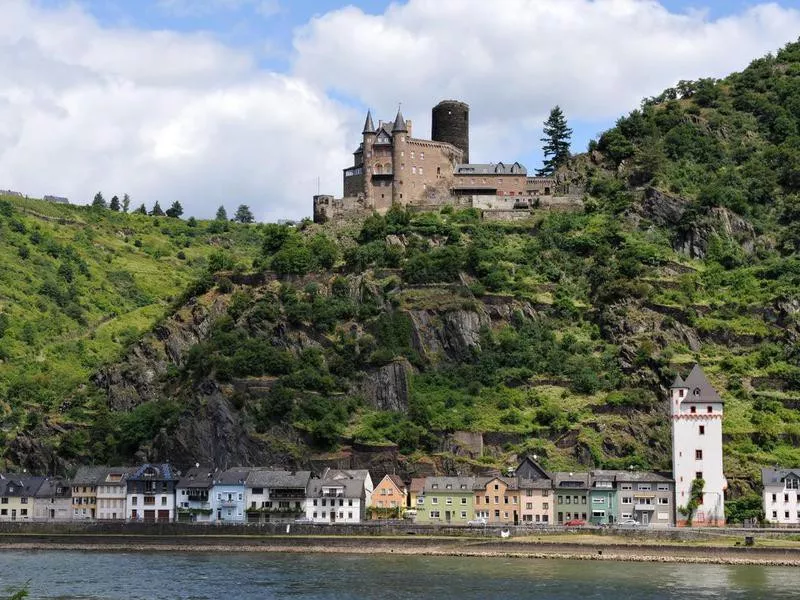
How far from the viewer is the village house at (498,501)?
10825 cm

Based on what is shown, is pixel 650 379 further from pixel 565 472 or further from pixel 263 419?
pixel 263 419

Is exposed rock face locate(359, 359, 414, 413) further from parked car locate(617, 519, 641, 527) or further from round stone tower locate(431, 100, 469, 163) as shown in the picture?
round stone tower locate(431, 100, 469, 163)

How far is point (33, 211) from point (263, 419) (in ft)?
304

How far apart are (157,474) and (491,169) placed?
4966 cm

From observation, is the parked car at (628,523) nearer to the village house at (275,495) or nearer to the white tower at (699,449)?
the white tower at (699,449)

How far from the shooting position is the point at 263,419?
115625 millimetres

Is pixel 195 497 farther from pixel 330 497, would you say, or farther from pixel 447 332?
pixel 447 332

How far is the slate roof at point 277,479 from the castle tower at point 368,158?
38072mm

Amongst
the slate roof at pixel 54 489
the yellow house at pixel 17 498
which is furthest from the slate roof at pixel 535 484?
the yellow house at pixel 17 498

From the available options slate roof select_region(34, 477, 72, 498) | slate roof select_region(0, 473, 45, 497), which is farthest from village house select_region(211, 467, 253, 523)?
slate roof select_region(0, 473, 45, 497)

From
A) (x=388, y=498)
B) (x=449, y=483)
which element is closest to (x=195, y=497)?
(x=388, y=498)

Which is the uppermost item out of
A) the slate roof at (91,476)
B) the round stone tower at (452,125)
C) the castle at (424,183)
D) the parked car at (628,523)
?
the round stone tower at (452,125)

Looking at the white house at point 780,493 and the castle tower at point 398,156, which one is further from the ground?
the castle tower at point 398,156

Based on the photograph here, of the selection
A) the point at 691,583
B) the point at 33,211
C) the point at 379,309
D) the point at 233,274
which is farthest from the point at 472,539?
the point at 33,211
